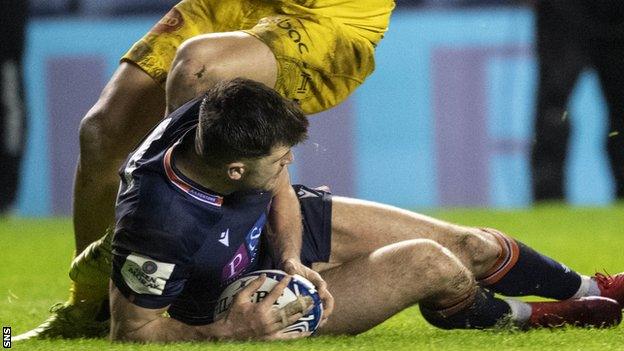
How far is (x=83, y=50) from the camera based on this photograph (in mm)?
11742

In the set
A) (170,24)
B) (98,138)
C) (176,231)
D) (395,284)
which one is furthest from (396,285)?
(170,24)

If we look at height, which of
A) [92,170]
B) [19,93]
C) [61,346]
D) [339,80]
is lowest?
[19,93]

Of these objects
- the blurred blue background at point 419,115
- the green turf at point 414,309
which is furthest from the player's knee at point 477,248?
the blurred blue background at point 419,115

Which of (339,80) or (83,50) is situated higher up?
(339,80)

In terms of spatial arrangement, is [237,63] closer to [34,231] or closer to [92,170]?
[92,170]

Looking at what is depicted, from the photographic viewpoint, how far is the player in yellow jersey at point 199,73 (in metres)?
5.00

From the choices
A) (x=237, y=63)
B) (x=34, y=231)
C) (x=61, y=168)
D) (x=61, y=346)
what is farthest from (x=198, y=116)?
(x=61, y=168)

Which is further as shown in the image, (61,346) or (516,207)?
(516,207)

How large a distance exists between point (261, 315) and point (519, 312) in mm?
1039

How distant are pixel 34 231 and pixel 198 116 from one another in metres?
6.41

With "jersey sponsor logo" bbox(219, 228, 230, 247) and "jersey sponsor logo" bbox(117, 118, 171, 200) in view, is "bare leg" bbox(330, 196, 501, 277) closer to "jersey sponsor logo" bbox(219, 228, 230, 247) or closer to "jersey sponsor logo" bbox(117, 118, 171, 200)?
"jersey sponsor logo" bbox(219, 228, 230, 247)

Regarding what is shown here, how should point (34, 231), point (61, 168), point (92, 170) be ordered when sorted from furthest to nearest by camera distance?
point (61, 168), point (34, 231), point (92, 170)

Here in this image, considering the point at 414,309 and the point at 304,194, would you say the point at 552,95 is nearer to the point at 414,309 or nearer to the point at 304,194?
the point at 414,309

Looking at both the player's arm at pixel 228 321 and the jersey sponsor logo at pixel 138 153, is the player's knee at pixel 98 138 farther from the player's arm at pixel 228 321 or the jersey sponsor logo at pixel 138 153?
the player's arm at pixel 228 321
